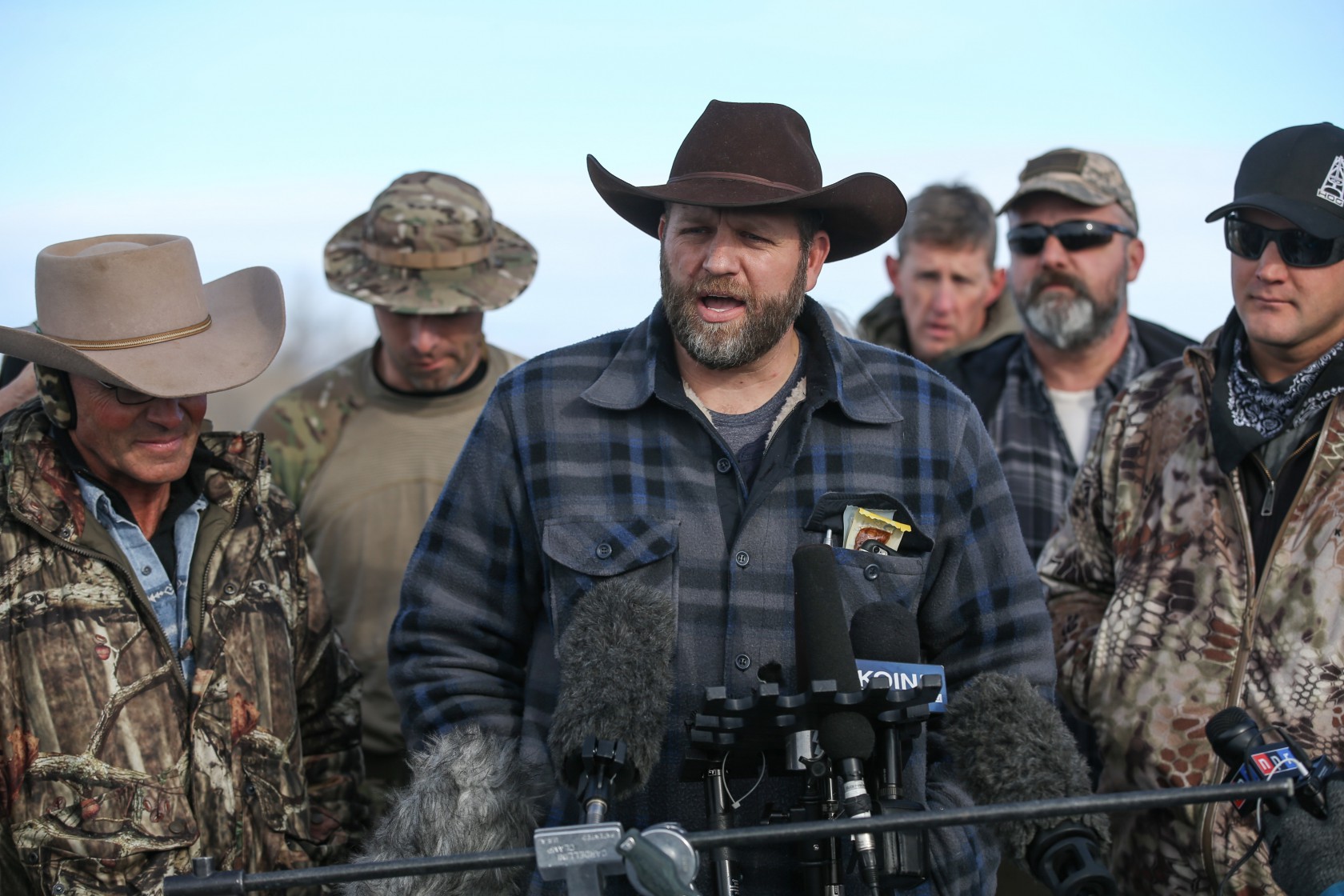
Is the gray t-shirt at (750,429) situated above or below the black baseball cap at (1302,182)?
below

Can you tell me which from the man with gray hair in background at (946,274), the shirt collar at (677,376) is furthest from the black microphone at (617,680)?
A: the man with gray hair in background at (946,274)

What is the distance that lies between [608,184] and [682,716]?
1.35 m

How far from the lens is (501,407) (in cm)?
341

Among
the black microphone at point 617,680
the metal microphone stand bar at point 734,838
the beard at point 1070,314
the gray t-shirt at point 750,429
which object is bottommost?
the metal microphone stand bar at point 734,838

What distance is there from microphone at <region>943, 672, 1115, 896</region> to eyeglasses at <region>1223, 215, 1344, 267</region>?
1374 mm

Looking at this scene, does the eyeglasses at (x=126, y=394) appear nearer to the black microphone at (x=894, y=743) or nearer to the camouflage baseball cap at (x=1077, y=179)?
the black microphone at (x=894, y=743)

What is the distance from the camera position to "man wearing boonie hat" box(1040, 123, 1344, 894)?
3.33 m

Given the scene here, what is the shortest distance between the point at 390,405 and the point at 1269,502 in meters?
3.18

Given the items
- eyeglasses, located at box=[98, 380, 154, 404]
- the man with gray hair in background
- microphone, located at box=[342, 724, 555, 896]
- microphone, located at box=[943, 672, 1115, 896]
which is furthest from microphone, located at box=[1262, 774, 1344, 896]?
the man with gray hair in background

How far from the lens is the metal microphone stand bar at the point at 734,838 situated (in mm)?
2100

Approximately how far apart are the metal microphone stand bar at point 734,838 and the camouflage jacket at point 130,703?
1210mm

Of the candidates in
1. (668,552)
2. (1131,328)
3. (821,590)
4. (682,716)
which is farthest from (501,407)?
(1131,328)

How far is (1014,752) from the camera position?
9.49ft

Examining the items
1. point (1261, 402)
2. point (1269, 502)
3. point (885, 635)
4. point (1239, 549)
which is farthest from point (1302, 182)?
point (885, 635)
